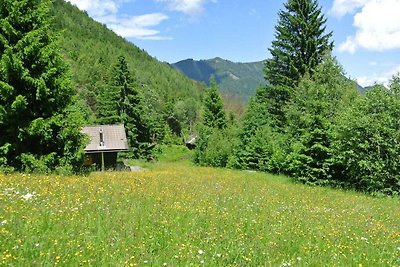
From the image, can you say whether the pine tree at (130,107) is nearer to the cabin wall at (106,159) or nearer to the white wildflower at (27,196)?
the cabin wall at (106,159)

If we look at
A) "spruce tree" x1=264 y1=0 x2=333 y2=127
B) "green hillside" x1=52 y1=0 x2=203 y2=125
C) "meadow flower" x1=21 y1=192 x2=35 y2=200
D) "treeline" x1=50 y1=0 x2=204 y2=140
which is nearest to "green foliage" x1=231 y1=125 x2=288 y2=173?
"spruce tree" x1=264 y1=0 x2=333 y2=127

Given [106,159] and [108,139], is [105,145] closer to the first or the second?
[108,139]

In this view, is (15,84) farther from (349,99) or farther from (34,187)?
(349,99)

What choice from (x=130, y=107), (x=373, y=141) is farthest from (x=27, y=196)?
(x=130, y=107)

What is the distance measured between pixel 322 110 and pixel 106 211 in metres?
17.4

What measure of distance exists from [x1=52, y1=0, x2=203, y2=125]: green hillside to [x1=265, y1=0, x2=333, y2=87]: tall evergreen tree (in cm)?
5079

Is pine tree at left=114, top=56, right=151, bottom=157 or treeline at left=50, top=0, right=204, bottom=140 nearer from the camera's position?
pine tree at left=114, top=56, right=151, bottom=157

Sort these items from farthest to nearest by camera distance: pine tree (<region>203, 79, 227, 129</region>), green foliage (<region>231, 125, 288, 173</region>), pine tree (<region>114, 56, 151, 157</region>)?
pine tree (<region>203, 79, 227, 129</region>), pine tree (<region>114, 56, 151, 157</region>), green foliage (<region>231, 125, 288, 173</region>)

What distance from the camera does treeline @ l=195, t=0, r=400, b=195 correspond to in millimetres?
19781

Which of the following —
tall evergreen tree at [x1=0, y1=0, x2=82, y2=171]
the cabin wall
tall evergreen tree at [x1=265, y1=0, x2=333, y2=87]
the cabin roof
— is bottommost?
the cabin wall

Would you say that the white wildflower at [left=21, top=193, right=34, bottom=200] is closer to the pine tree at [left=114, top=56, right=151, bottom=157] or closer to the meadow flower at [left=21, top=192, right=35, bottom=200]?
the meadow flower at [left=21, top=192, right=35, bottom=200]

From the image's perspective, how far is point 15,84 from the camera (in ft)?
51.8

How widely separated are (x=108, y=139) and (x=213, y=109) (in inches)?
1151

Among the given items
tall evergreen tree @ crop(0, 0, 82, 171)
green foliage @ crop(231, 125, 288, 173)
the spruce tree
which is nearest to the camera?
tall evergreen tree @ crop(0, 0, 82, 171)
